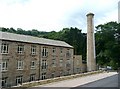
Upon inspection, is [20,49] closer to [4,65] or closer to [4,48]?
[4,48]

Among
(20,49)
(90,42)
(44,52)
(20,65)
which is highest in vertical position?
(90,42)

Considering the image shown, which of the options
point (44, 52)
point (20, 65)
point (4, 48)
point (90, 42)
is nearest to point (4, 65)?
point (4, 48)

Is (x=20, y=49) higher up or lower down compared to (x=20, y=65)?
higher up

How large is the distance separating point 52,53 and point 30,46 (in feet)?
25.7

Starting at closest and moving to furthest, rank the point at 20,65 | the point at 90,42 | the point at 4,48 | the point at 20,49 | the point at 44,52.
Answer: the point at 4,48, the point at 20,65, the point at 20,49, the point at 44,52, the point at 90,42

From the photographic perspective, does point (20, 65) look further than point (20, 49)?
No

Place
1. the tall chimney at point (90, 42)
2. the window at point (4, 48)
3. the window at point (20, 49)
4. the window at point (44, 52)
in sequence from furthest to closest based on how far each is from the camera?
the tall chimney at point (90, 42) < the window at point (44, 52) < the window at point (20, 49) < the window at point (4, 48)

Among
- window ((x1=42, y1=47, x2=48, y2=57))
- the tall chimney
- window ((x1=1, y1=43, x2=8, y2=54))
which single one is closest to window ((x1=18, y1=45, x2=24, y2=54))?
window ((x1=1, y1=43, x2=8, y2=54))

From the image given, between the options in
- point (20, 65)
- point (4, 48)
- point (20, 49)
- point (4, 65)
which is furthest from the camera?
point (20, 49)

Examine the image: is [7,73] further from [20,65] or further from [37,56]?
[37,56]

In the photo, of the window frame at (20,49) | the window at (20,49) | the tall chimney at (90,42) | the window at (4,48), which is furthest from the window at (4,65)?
the tall chimney at (90,42)

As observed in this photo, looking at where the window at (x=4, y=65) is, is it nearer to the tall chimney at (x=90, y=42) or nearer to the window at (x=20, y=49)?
the window at (x=20, y=49)

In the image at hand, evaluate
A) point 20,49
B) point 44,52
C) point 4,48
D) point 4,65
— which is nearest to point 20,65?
point 20,49

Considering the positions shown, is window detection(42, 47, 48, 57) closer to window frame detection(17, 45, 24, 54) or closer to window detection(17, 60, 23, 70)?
window frame detection(17, 45, 24, 54)
